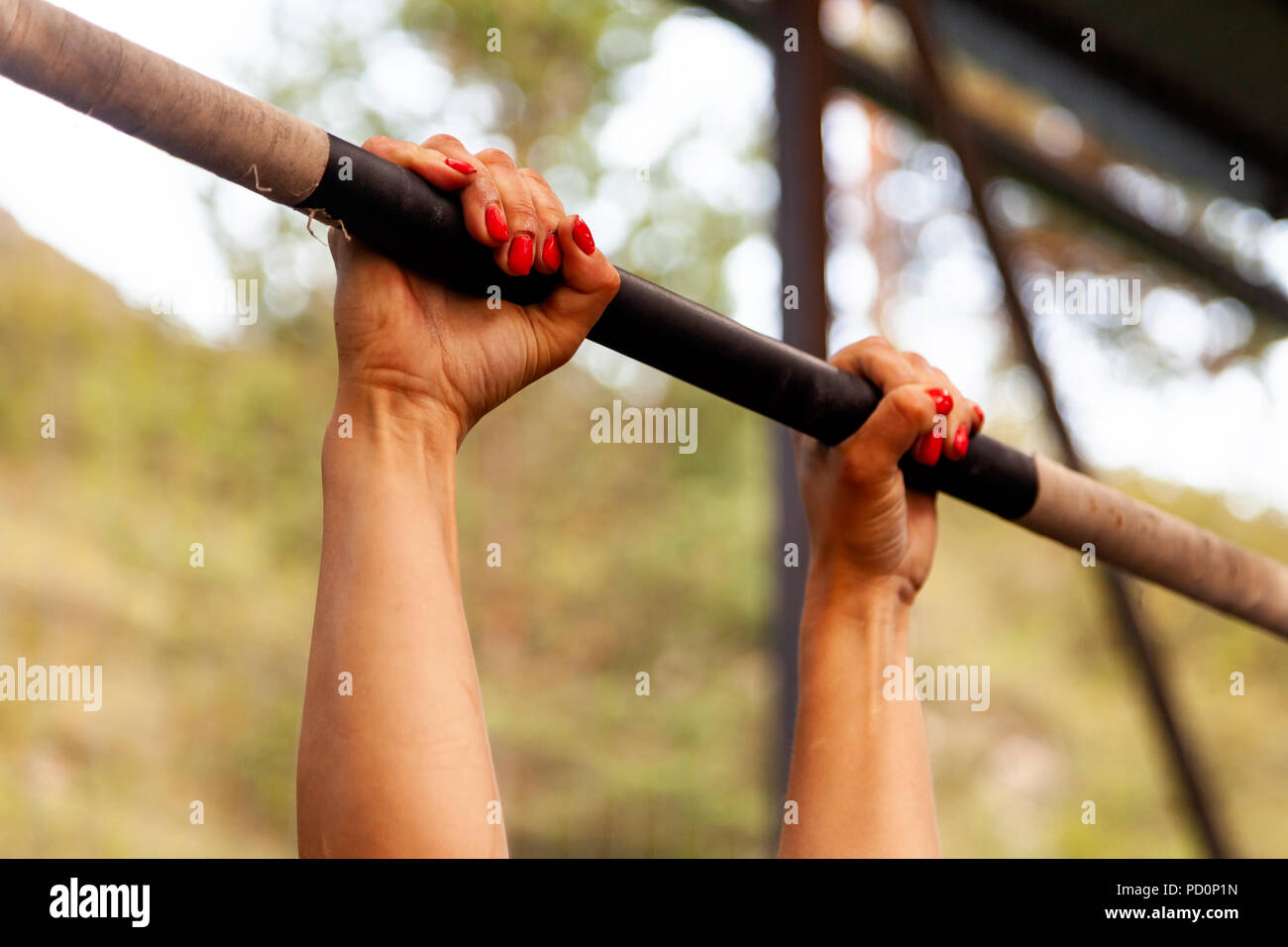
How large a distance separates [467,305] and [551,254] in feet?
0.24

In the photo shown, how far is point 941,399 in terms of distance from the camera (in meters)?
0.96

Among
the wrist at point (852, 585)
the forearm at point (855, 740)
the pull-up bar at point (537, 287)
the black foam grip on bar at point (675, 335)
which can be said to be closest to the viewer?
the pull-up bar at point (537, 287)

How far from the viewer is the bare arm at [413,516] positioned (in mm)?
612

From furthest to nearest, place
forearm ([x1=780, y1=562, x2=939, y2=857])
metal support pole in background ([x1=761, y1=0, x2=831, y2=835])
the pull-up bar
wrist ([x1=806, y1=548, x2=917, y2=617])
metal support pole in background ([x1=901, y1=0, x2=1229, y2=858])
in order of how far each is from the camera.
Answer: metal support pole in background ([x1=901, y1=0, x2=1229, y2=858]) → metal support pole in background ([x1=761, y1=0, x2=831, y2=835]) → wrist ([x1=806, y1=548, x2=917, y2=617]) → forearm ([x1=780, y1=562, x2=939, y2=857]) → the pull-up bar

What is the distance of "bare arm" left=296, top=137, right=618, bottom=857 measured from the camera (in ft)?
2.01

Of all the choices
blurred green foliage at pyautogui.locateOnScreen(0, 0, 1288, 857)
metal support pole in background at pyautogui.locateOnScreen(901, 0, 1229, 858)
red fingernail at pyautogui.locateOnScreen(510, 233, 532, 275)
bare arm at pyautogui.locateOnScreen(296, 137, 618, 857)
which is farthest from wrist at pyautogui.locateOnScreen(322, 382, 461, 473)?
blurred green foliage at pyautogui.locateOnScreen(0, 0, 1288, 857)

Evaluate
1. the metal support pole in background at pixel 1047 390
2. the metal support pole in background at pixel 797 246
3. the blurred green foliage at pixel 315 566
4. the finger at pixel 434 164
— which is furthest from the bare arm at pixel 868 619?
the blurred green foliage at pixel 315 566

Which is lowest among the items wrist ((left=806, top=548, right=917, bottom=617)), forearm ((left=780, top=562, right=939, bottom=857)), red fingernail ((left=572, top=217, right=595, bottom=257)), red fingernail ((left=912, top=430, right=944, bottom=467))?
forearm ((left=780, top=562, right=939, bottom=857))

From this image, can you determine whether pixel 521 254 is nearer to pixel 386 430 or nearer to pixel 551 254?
pixel 551 254

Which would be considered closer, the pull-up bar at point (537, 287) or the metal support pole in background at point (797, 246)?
the pull-up bar at point (537, 287)

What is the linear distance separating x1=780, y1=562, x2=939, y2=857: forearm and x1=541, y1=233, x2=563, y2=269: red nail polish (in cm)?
46

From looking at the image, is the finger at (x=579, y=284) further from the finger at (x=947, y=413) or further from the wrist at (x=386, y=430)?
the finger at (x=947, y=413)

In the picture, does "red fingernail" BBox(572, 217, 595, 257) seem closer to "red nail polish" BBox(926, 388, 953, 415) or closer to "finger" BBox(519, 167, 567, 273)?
"finger" BBox(519, 167, 567, 273)
